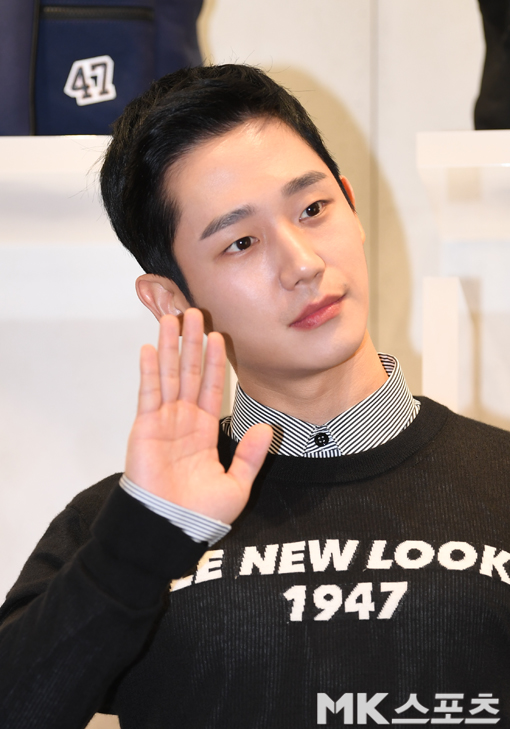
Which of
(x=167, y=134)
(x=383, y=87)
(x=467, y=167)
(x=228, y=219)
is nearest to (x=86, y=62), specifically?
(x=167, y=134)

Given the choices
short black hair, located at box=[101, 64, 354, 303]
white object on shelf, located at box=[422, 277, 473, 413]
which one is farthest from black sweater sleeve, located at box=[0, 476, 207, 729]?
white object on shelf, located at box=[422, 277, 473, 413]

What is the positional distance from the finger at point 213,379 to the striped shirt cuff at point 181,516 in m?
0.12

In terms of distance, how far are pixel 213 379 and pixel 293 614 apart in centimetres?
26

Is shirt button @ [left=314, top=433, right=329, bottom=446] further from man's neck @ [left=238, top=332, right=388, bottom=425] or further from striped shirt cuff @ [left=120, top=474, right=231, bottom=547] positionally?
striped shirt cuff @ [left=120, top=474, right=231, bottom=547]

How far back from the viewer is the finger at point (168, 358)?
0.85 m

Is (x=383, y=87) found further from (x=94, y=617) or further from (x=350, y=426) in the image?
(x=94, y=617)

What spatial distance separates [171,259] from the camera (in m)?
1.05

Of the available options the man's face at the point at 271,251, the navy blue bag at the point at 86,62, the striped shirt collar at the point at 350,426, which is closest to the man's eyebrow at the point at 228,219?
the man's face at the point at 271,251

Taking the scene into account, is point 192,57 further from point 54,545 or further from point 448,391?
point 54,545

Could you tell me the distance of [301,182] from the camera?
38.6 inches

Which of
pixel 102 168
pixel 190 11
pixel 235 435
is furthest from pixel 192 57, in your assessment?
pixel 235 435

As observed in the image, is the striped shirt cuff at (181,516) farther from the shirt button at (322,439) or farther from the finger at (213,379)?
the shirt button at (322,439)

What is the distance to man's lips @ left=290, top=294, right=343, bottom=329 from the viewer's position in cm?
95

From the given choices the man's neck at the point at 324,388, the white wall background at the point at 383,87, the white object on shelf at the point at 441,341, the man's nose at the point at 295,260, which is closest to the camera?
the man's nose at the point at 295,260
